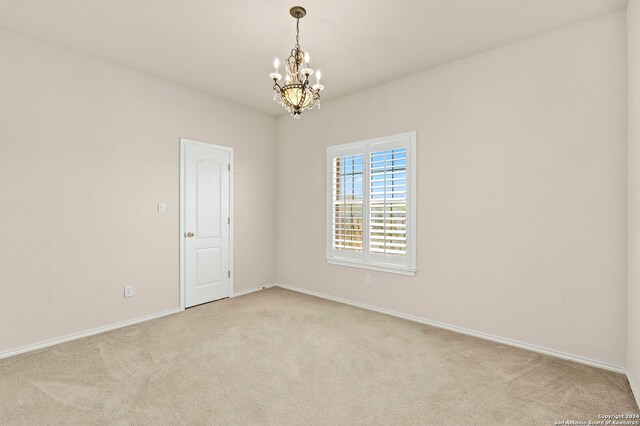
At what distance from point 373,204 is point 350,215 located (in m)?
0.41

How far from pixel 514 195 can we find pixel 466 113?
979 mm

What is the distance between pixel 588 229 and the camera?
2652 millimetres

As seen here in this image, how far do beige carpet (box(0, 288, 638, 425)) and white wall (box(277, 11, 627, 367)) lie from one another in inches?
15.8

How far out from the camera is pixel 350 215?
170 inches

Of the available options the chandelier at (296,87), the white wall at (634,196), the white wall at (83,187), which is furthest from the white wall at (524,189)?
the white wall at (83,187)

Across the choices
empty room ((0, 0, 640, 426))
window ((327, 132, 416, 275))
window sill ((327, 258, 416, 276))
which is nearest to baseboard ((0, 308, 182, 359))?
empty room ((0, 0, 640, 426))

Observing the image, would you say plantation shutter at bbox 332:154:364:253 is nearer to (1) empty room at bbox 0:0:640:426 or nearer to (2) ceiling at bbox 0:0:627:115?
(1) empty room at bbox 0:0:640:426

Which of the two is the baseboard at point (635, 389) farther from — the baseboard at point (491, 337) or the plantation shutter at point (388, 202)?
the plantation shutter at point (388, 202)

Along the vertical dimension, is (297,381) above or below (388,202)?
below

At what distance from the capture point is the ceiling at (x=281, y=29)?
2.50 m

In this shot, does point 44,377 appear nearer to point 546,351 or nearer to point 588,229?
point 546,351

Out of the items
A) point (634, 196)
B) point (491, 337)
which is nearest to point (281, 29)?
point (634, 196)

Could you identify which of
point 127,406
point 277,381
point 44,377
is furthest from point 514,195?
point 44,377

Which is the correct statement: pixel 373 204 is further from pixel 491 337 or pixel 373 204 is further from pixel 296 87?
pixel 296 87
